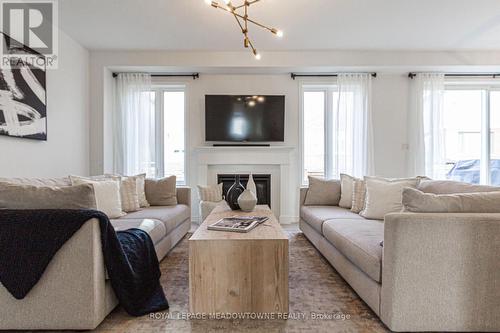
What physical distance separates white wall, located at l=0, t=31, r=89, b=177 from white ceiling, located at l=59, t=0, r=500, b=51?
14.2 inches

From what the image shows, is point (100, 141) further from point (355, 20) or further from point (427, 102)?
point (427, 102)

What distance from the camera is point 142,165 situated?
16.7ft

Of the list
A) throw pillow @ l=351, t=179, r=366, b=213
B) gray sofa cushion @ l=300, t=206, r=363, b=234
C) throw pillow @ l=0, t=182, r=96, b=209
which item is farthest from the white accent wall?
throw pillow @ l=0, t=182, r=96, b=209

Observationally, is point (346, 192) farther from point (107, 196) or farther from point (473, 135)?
point (473, 135)

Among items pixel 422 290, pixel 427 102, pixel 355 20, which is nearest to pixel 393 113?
pixel 427 102

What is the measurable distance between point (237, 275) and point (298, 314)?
1.58 feet

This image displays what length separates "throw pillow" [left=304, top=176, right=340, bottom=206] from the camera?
403cm

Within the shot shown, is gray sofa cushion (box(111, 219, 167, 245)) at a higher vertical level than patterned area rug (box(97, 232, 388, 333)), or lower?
higher

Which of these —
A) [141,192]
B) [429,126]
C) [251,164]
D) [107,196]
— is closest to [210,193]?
[251,164]

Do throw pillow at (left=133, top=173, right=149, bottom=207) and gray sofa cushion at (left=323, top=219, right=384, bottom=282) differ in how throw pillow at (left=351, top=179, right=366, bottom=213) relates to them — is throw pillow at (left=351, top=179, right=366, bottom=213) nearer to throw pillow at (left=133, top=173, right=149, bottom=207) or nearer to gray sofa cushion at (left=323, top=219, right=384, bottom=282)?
gray sofa cushion at (left=323, top=219, right=384, bottom=282)

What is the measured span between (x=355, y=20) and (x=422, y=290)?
3072 millimetres

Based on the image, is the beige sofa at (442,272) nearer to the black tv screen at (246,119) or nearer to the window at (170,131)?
the black tv screen at (246,119)

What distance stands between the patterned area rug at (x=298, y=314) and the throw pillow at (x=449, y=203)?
74cm

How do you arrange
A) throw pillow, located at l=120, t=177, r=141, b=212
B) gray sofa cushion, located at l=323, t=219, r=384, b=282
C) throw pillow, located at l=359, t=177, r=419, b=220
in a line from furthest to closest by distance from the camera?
throw pillow, located at l=120, t=177, r=141, b=212 → throw pillow, located at l=359, t=177, r=419, b=220 → gray sofa cushion, located at l=323, t=219, r=384, b=282
